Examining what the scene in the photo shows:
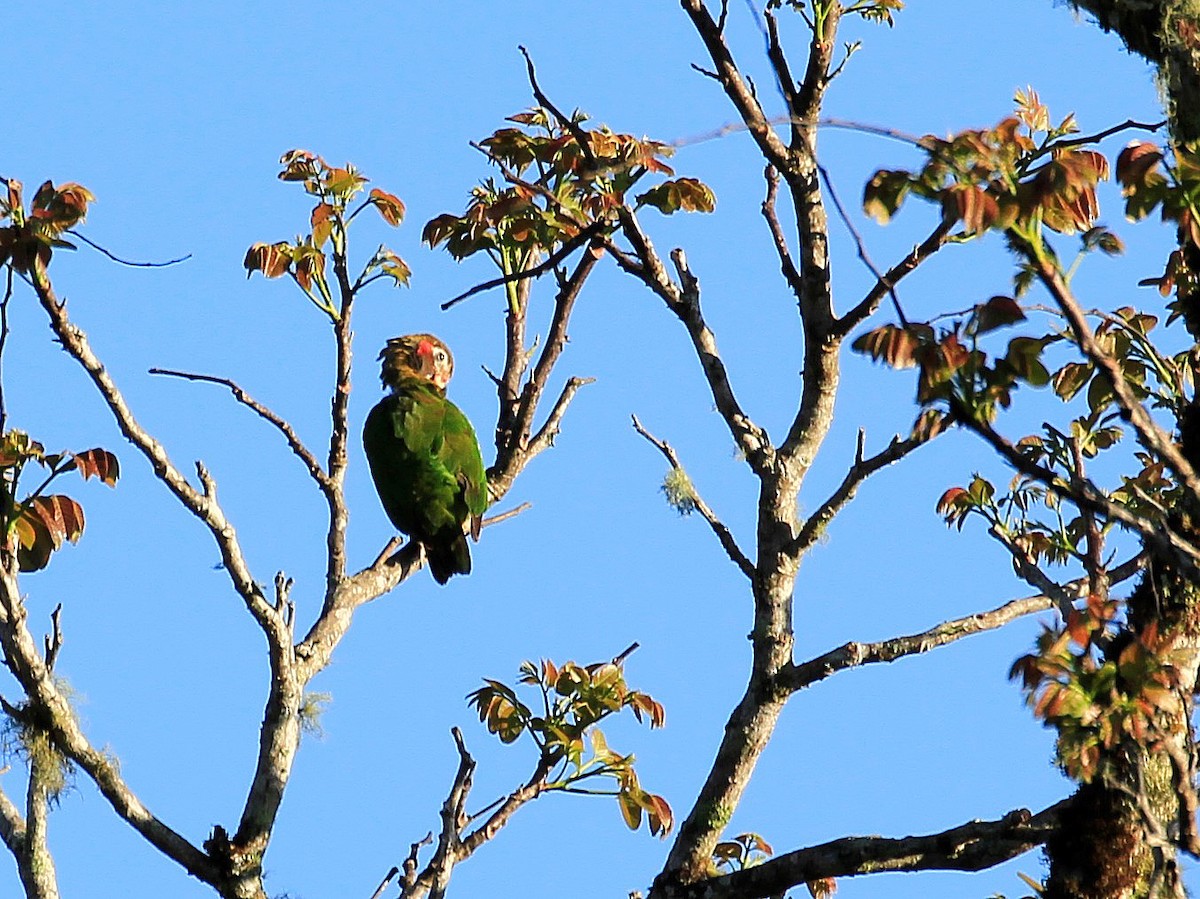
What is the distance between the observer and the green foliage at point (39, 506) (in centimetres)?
414

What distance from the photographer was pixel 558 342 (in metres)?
5.57

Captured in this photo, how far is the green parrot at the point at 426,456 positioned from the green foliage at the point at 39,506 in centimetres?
221

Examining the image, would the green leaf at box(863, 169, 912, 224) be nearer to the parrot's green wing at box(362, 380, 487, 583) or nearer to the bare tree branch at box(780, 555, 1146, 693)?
the bare tree branch at box(780, 555, 1146, 693)

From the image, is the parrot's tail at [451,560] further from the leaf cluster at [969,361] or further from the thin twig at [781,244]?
the leaf cluster at [969,361]

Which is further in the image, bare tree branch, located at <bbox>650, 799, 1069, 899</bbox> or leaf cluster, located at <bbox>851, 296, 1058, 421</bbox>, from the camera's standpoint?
bare tree branch, located at <bbox>650, 799, 1069, 899</bbox>

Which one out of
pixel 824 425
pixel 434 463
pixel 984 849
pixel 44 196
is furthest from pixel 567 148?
pixel 434 463

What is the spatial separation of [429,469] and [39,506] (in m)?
3.03

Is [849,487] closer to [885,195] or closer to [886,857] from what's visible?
[886,857]

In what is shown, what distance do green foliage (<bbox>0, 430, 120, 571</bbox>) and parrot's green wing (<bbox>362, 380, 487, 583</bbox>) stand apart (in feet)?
7.79

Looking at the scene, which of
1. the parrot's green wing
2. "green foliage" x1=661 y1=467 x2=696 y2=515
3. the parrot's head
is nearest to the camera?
"green foliage" x1=661 y1=467 x2=696 y2=515

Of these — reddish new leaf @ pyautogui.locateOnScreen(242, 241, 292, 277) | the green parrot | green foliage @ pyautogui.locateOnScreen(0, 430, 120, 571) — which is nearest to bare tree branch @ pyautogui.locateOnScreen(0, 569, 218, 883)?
green foliage @ pyautogui.locateOnScreen(0, 430, 120, 571)

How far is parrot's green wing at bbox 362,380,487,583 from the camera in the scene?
22.5 ft

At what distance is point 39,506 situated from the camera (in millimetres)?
4188

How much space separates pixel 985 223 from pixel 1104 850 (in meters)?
1.82
